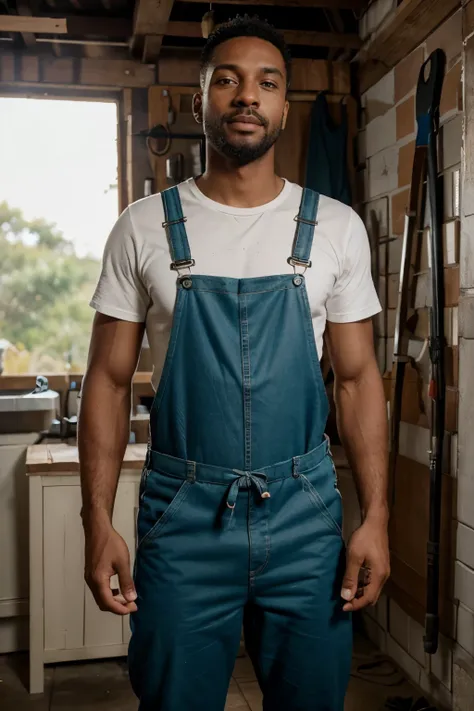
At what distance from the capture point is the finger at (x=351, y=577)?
1.49 m

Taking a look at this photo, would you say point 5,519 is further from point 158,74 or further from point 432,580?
point 158,74

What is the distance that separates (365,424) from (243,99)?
693mm

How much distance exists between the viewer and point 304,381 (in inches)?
58.9

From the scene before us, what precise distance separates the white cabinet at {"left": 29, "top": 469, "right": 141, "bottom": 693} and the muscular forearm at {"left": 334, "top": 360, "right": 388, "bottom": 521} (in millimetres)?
1502

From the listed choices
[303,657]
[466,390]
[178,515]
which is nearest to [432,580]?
[466,390]

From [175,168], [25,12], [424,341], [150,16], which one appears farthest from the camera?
[175,168]

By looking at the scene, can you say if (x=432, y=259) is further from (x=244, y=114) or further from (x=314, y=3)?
(x=314, y=3)

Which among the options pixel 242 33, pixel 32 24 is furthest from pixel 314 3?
pixel 242 33

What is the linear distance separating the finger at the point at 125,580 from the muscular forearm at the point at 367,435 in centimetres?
48

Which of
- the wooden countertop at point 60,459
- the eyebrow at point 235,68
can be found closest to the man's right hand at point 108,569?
the eyebrow at point 235,68

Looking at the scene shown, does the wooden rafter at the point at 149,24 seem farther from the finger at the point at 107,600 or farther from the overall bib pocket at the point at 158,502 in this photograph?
the finger at the point at 107,600

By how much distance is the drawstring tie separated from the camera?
140cm

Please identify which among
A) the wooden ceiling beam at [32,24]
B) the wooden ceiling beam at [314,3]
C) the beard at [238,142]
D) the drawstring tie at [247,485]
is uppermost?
the wooden ceiling beam at [314,3]

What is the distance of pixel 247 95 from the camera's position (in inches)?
58.6
